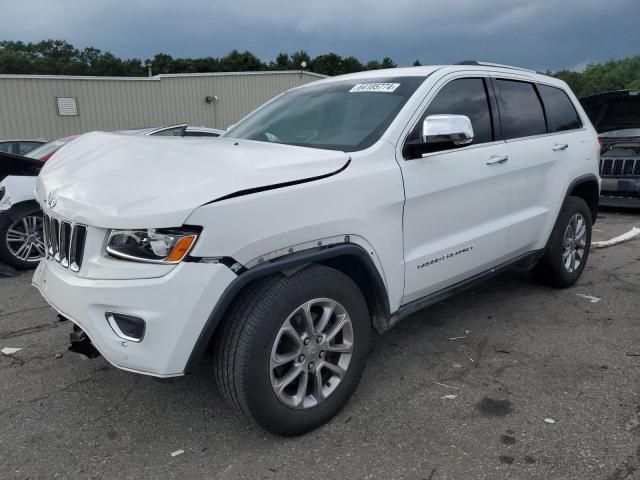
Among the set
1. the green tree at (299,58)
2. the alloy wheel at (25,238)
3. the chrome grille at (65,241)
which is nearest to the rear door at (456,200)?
the chrome grille at (65,241)

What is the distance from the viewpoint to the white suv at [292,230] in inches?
85.1

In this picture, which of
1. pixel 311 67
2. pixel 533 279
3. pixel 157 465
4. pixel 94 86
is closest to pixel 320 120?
pixel 157 465

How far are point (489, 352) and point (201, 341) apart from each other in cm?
215

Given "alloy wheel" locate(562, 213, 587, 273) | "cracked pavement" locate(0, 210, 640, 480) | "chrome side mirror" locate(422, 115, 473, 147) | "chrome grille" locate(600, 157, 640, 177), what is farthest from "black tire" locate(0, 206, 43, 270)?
"chrome grille" locate(600, 157, 640, 177)

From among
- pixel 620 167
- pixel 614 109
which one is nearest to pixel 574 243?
pixel 620 167

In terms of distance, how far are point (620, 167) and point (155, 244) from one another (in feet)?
27.0

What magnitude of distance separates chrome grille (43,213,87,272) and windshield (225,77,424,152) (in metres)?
1.32

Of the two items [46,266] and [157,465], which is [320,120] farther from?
[157,465]

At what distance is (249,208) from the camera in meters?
2.22

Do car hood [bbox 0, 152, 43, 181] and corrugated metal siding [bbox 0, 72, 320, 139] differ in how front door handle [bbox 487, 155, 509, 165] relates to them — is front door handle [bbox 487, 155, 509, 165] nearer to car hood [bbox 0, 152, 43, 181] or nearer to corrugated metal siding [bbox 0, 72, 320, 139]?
car hood [bbox 0, 152, 43, 181]

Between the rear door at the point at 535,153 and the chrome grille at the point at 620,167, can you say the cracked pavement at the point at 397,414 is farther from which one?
the chrome grille at the point at 620,167

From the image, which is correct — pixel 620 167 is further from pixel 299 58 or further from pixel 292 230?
pixel 299 58

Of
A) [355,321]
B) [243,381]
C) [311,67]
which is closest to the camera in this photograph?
[243,381]

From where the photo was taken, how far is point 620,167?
8.30 metres
